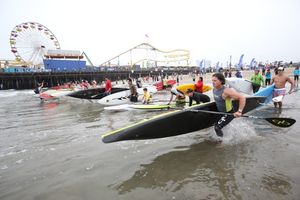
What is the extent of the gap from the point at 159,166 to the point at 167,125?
1.08m

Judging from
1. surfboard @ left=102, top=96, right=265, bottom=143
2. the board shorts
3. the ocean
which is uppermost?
the board shorts

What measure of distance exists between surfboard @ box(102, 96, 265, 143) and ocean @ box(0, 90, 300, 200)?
35cm

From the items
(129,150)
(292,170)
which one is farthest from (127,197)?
(292,170)

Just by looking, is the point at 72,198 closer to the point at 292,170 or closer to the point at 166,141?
the point at 166,141

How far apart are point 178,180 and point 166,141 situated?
6.33ft

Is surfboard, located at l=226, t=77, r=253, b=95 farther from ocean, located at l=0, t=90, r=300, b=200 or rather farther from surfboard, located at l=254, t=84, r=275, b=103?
ocean, located at l=0, t=90, r=300, b=200

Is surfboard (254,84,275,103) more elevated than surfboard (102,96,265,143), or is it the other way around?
surfboard (254,84,275,103)

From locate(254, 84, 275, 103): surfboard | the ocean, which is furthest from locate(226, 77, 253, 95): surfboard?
the ocean

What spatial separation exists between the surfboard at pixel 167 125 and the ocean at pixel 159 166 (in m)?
0.35

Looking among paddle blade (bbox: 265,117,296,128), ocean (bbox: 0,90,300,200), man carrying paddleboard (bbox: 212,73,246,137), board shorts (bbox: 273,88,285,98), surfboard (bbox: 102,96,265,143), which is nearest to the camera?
ocean (bbox: 0,90,300,200)

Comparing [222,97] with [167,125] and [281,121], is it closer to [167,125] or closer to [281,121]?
[167,125]

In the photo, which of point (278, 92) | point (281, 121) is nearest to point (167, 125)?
point (281, 121)

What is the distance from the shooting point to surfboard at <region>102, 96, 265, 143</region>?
456cm

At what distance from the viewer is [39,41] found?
4331cm
